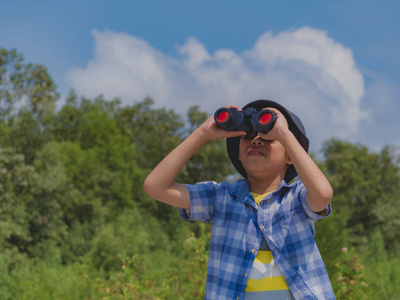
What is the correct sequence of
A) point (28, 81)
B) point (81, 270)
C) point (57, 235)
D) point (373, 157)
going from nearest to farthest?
point (81, 270) → point (57, 235) → point (28, 81) → point (373, 157)

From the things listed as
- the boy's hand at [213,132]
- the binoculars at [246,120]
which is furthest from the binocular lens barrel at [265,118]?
the boy's hand at [213,132]

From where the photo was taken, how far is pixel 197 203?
2154 millimetres

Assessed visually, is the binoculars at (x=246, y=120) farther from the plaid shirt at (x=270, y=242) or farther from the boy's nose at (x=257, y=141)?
the plaid shirt at (x=270, y=242)

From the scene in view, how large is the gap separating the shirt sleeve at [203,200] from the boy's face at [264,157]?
0.19 metres

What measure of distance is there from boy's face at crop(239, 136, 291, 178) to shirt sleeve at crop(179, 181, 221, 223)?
192mm

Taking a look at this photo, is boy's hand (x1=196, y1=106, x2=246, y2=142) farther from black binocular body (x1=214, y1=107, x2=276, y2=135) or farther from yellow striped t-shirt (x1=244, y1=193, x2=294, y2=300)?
yellow striped t-shirt (x1=244, y1=193, x2=294, y2=300)

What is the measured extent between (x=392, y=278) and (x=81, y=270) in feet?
26.8

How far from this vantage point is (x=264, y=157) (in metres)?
2.14

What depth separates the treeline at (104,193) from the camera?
11828 millimetres

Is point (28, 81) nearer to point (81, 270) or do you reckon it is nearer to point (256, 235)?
point (81, 270)

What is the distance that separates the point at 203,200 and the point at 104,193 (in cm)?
1988

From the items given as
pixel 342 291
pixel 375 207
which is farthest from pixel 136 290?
pixel 375 207

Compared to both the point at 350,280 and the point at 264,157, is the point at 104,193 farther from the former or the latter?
the point at 264,157

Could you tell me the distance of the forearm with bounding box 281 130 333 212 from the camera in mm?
1869
